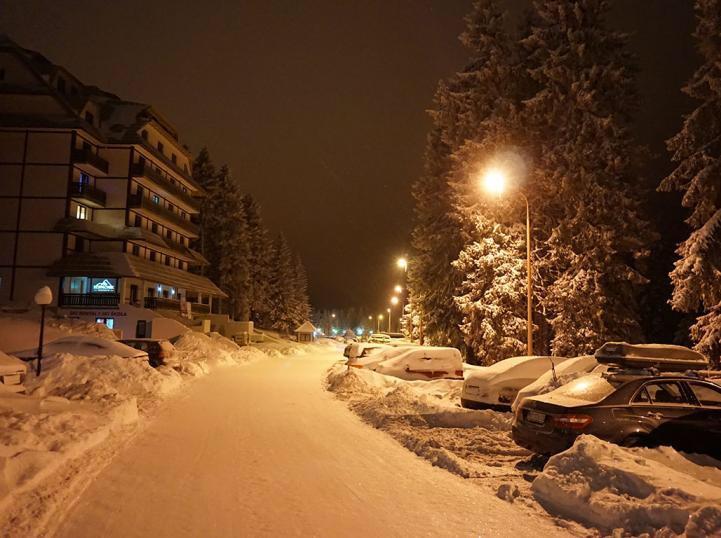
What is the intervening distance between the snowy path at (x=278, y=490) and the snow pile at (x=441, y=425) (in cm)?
39

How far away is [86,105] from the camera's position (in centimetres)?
4344

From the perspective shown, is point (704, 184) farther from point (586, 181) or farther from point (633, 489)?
point (633, 489)

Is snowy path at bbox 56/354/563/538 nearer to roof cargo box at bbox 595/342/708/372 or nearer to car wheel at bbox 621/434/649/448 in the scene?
car wheel at bbox 621/434/649/448

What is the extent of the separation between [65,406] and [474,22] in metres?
28.9

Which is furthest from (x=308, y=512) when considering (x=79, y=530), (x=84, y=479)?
(x=84, y=479)

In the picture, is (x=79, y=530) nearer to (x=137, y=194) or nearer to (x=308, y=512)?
(x=308, y=512)

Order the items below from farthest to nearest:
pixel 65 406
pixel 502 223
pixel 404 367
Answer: pixel 502 223 < pixel 404 367 < pixel 65 406

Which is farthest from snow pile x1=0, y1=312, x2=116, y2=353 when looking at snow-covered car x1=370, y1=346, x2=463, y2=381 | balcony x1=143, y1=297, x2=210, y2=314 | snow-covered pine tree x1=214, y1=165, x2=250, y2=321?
snow-covered pine tree x1=214, y1=165, x2=250, y2=321

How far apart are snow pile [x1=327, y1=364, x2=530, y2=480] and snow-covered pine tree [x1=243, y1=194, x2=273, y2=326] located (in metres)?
51.3

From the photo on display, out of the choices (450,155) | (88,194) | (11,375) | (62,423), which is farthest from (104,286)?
(62,423)

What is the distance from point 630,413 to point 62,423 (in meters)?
8.91

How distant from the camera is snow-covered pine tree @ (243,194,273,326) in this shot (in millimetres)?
69500

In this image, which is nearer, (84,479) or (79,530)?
(79,530)

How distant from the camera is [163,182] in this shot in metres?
47.6
